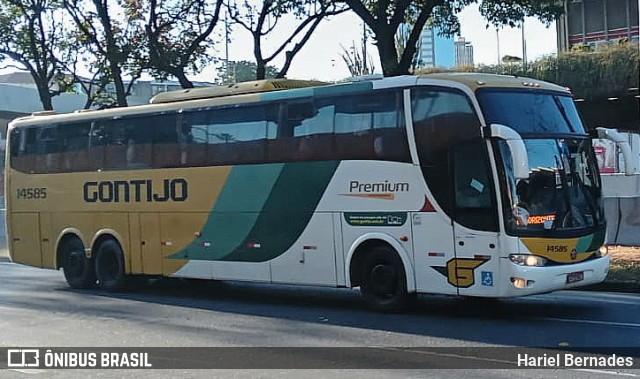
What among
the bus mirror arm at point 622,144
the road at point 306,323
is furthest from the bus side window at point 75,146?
the bus mirror arm at point 622,144

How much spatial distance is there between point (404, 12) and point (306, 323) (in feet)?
35.3

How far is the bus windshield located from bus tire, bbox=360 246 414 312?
6.47 feet

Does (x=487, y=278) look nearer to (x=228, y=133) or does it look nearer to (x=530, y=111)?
(x=530, y=111)

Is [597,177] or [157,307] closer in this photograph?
[597,177]

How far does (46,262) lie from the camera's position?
18859 mm

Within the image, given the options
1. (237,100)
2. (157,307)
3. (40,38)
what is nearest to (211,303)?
(157,307)

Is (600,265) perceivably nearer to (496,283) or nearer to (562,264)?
(562,264)

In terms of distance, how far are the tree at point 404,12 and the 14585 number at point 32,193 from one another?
768 cm

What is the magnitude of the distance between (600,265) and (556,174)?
147 centimetres

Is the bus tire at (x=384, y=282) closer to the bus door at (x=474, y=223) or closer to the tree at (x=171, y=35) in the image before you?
the bus door at (x=474, y=223)

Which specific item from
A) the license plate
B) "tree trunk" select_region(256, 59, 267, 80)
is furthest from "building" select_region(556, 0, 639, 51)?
the license plate

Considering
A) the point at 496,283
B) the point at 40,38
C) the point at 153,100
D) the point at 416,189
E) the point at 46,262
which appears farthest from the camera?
the point at 40,38

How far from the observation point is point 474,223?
12250 mm

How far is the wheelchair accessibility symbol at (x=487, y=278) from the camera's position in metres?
12.1
